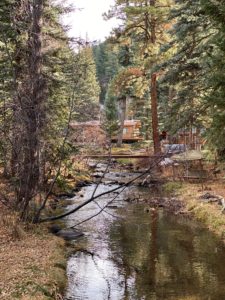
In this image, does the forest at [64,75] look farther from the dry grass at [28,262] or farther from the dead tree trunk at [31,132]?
the dry grass at [28,262]

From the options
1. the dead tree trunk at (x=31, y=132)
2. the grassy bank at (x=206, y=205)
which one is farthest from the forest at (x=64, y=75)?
the grassy bank at (x=206, y=205)

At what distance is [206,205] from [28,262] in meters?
8.96

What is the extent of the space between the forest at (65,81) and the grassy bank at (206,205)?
5.15 feet

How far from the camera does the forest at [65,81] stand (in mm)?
12273

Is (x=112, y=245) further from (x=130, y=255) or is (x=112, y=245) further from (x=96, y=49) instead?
(x=96, y=49)

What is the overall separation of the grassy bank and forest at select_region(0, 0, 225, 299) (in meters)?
1.57

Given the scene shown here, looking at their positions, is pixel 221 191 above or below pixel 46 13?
below

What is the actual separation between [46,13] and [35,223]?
8809 mm

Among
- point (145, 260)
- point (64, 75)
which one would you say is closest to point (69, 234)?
point (145, 260)

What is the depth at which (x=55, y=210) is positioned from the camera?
16438mm

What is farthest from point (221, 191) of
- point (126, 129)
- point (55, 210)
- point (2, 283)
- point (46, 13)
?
point (126, 129)

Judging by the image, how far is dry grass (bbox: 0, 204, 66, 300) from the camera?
314 inches

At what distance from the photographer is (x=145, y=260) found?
11047mm

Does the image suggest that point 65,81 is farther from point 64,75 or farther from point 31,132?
point 31,132
